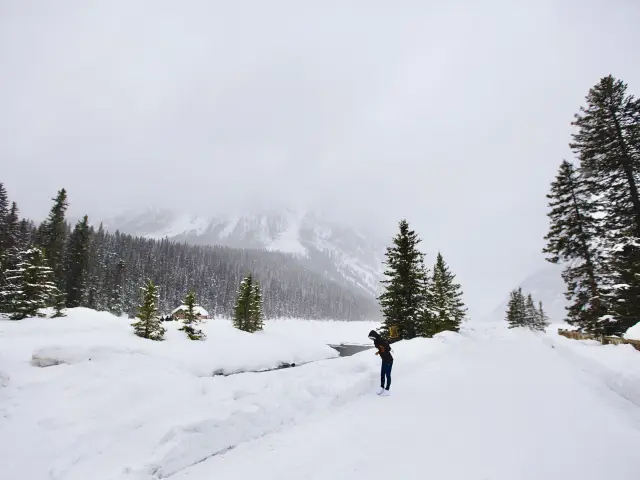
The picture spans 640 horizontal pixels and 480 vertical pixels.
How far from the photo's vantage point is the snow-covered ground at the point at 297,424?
526 centimetres

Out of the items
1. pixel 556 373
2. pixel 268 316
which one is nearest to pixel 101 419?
pixel 556 373

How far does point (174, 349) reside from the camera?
93.7ft

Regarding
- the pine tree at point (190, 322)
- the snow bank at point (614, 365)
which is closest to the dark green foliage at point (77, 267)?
the pine tree at point (190, 322)

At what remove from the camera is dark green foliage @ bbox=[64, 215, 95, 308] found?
4819cm

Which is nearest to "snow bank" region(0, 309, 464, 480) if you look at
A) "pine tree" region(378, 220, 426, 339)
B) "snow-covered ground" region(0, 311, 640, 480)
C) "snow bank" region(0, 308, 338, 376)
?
"snow-covered ground" region(0, 311, 640, 480)

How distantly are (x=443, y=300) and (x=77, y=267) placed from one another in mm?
53010

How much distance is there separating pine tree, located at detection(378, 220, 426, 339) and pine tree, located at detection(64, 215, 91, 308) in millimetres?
46396

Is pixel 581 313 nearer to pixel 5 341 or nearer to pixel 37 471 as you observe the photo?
pixel 37 471

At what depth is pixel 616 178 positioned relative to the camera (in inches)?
680

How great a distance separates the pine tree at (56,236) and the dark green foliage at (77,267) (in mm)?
1138

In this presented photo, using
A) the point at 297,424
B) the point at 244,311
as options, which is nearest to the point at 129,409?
the point at 297,424

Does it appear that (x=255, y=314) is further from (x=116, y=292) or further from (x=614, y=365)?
(x=116, y=292)

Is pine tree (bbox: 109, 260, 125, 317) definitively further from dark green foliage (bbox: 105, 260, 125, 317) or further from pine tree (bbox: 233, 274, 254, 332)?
pine tree (bbox: 233, 274, 254, 332)

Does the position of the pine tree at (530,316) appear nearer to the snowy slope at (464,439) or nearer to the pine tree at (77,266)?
the snowy slope at (464,439)
